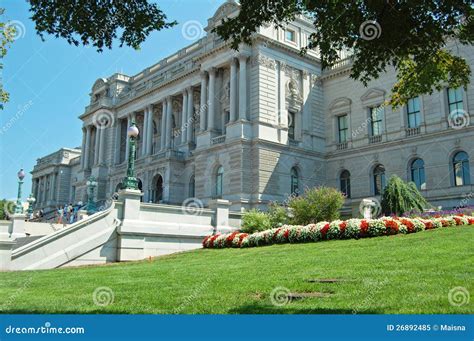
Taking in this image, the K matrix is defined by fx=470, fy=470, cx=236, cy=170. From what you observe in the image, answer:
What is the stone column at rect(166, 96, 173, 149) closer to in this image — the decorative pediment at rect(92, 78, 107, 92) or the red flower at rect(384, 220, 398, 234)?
the decorative pediment at rect(92, 78, 107, 92)

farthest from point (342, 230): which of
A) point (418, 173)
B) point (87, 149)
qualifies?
point (87, 149)

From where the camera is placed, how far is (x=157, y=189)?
5203cm

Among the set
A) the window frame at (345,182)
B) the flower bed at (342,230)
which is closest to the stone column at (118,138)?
the window frame at (345,182)

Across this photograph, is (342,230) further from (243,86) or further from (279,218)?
(243,86)

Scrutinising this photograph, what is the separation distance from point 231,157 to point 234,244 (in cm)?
1840

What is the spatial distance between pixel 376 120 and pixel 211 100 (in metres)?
15.3

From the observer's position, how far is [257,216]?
2627cm

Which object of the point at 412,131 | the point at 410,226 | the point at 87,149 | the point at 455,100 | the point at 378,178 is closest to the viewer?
the point at 410,226

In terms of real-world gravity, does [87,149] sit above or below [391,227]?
above

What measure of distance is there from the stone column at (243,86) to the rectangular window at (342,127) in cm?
1022

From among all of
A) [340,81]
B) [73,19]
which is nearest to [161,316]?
[73,19]

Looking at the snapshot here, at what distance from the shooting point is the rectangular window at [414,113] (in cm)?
3903

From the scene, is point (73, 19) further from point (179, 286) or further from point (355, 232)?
point (355, 232)

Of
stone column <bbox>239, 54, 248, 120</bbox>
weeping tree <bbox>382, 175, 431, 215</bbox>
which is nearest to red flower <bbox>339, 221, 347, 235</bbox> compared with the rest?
weeping tree <bbox>382, 175, 431, 215</bbox>
